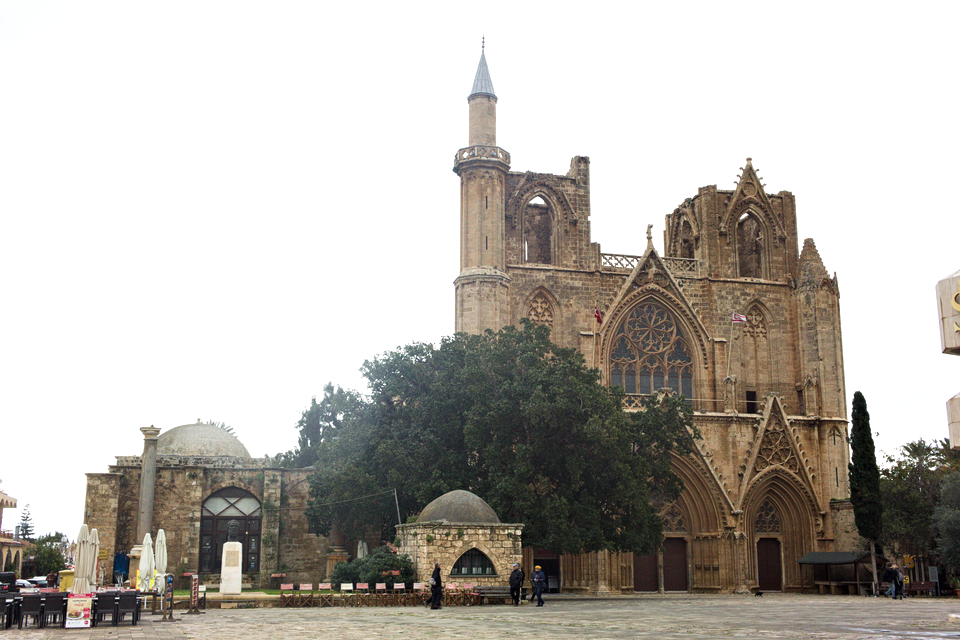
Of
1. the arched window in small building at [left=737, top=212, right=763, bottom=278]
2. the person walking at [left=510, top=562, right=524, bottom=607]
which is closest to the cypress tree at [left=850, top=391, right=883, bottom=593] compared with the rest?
the arched window in small building at [left=737, top=212, right=763, bottom=278]

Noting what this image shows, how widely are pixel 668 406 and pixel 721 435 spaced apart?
30.3 feet

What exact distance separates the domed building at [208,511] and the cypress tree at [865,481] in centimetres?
1913

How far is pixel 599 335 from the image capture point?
3984 centimetres

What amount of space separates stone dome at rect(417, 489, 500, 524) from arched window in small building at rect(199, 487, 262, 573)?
1501cm

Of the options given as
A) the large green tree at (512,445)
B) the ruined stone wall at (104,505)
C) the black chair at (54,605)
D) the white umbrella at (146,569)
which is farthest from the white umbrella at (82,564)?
the ruined stone wall at (104,505)

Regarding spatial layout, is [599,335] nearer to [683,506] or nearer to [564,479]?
[683,506]

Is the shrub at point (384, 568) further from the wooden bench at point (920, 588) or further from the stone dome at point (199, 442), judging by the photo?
the stone dome at point (199, 442)

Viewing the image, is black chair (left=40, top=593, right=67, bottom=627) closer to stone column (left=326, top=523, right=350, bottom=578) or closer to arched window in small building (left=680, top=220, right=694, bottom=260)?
stone column (left=326, top=523, right=350, bottom=578)

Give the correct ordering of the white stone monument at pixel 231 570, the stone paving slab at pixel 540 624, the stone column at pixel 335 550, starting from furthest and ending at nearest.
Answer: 1. the stone column at pixel 335 550
2. the white stone monument at pixel 231 570
3. the stone paving slab at pixel 540 624

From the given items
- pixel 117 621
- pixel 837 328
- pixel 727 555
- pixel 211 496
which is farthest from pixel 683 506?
pixel 117 621

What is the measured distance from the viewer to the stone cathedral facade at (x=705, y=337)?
38.0 meters

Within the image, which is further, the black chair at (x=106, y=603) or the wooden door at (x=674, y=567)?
the wooden door at (x=674, y=567)

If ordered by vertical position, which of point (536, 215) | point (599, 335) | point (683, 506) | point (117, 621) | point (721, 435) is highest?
point (536, 215)

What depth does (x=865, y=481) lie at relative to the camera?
115 feet
